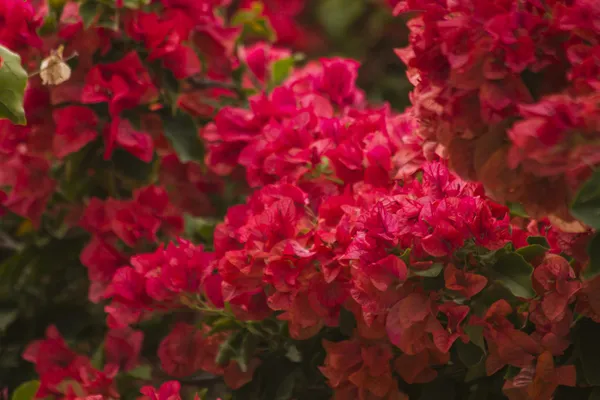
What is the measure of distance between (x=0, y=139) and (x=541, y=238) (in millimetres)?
674

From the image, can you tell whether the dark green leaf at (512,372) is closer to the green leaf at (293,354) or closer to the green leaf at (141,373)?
the green leaf at (293,354)

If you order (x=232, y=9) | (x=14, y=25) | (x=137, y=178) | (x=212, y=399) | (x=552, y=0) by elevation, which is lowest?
(x=232, y=9)

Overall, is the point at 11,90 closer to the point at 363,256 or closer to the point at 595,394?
the point at 363,256

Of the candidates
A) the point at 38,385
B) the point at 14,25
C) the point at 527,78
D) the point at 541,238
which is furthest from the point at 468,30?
the point at 38,385

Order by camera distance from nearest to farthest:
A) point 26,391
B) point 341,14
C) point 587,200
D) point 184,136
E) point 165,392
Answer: point 587,200 → point 165,392 → point 26,391 → point 184,136 → point 341,14

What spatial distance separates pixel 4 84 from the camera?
0.75 meters

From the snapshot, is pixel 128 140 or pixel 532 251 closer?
pixel 532 251

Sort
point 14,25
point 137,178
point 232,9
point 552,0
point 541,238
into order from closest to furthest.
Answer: point 552,0
point 541,238
point 14,25
point 137,178
point 232,9

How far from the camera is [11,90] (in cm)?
75

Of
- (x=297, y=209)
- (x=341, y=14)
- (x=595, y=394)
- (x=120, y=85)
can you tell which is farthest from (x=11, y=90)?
(x=341, y=14)

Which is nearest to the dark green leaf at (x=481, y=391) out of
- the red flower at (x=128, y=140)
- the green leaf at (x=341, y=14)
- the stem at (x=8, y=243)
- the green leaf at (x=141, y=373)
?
the green leaf at (x=141, y=373)

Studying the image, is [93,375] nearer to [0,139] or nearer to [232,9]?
[0,139]

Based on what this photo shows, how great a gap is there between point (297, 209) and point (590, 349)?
32 centimetres

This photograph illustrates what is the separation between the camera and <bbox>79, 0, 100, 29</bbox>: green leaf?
935 millimetres
